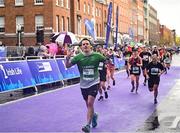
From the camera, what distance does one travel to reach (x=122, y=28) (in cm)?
10256

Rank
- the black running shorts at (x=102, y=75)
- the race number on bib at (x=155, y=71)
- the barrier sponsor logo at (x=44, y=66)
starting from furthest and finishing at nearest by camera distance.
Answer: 1. the barrier sponsor logo at (x=44, y=66)
2. the black running shorts at (x=102, y=75)
3. the race number on bib at (x=155, y=71)

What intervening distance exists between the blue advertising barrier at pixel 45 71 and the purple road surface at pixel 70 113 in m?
1.80

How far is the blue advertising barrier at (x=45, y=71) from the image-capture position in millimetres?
20078

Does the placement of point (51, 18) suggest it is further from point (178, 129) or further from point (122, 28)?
point (122, 28)

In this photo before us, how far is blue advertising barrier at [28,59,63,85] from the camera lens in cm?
2008

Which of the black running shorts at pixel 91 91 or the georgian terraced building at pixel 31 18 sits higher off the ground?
the georgian terraced building at pixel 31 18

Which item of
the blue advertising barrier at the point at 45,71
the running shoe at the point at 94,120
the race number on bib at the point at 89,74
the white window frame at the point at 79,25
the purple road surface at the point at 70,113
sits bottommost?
the purple road surface at the point at 70,113

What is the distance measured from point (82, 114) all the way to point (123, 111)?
4.13 feet

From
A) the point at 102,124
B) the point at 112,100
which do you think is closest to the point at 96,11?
the point at 112,100

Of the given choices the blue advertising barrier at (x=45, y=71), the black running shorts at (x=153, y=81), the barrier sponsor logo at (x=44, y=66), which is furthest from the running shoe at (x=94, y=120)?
the barrier sponsor logo at (x=44, y=66)

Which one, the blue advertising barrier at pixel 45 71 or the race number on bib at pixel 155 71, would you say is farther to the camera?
the blue advertising barrier at pixel 45 71

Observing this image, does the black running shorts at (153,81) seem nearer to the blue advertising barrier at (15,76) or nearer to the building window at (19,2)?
the blue advertising barrier at (15,76)

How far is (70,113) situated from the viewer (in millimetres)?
13125

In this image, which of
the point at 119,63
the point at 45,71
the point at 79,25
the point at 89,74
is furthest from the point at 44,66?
the point at 79,25
